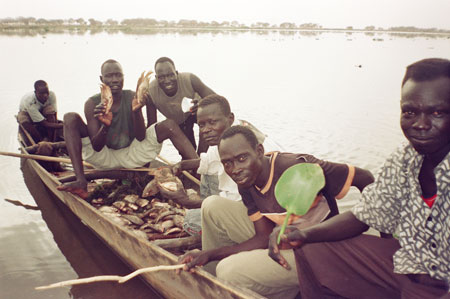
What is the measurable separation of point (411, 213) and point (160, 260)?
150 cm

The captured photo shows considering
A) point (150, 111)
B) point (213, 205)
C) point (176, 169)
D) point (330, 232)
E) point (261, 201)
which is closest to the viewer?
point (330, 232)

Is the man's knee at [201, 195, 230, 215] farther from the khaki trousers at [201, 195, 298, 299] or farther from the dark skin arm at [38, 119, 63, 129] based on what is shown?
the dark skin arm at [38, 119, 63, 129]

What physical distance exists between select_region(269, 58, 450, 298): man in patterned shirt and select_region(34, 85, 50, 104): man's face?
4.47 metres

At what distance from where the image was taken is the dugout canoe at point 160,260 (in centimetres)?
189

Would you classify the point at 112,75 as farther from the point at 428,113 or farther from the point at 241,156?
the point at 428,113

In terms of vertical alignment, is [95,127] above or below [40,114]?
above

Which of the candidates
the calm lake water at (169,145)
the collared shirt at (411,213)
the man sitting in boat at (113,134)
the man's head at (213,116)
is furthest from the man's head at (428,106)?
the man sitting in boat at (113,134)

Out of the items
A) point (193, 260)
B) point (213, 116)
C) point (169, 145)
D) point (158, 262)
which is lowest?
point (169, 145)

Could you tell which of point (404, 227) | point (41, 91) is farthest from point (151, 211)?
point (41, 91)

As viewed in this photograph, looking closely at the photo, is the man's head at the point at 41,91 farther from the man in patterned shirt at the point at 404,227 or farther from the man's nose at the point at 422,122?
the man's nose at the point at 422,122

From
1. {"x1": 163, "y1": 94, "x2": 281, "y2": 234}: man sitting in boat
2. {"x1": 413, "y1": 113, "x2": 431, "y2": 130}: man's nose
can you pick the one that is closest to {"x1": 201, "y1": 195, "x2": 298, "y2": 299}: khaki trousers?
{"x1": 163, "y1": 94, "x2": 281, "y2": 234}: man sitting in boat

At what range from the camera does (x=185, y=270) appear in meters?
2.04

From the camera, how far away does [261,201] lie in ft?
6.57

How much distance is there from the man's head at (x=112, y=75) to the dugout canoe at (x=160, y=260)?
110 cm
